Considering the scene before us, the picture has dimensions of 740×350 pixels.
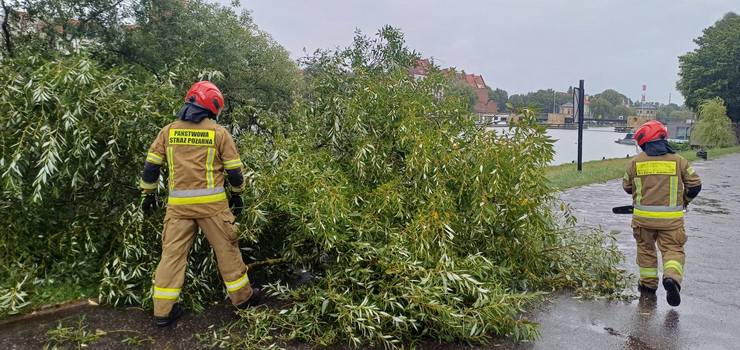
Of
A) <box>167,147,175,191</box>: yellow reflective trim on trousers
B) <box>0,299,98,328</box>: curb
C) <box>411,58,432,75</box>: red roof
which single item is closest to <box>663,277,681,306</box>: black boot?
<box>411,58,432,75</box>: red roof

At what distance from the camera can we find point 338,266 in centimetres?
385

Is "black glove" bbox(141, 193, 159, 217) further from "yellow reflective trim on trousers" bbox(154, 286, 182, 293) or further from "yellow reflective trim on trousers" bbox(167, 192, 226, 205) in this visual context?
"yellow reflective trim on trousers" bbox(154, 286, 182, 293)

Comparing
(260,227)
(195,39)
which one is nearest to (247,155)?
(260,227)

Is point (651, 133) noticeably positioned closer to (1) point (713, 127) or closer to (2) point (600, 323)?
(2) point (600, 323)

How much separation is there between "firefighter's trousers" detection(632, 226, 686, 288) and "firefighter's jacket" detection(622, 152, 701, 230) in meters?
0.08

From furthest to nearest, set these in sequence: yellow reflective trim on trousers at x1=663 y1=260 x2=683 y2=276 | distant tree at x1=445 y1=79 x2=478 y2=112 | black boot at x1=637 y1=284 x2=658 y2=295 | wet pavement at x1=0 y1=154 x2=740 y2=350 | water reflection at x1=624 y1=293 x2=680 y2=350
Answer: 1. distant tree at x1=445 y1=79 x2=478 y2=112
2. black boot at x1=637 y1=284 x2=658 y2=295
3. yellow reflective trim on trousers at x1=663 y1=260 x2=683 y2=276
4. water reflection at x1=624 y1=293 x2=680 y2=350
5. wet pavement at x1=0 y1=154 x2=740 y2=350

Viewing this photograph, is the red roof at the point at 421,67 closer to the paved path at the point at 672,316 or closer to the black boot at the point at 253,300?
the paved path at the point at 672,316

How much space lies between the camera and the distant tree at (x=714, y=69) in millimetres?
41906

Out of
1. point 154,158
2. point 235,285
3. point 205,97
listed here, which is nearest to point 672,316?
point 235,285

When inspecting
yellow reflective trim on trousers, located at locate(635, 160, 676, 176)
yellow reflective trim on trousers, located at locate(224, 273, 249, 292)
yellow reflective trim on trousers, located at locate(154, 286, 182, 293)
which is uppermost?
yellow reflective trim on trousers, located at locate(635, 160, 676, 176)

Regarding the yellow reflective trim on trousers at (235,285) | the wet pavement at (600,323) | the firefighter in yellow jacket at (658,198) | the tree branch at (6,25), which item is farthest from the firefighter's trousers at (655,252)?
the tree branch at (6,25)

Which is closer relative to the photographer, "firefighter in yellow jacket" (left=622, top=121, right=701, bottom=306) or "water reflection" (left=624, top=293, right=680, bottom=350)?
"water reflection" (left=624, top=293, right=680, bottom=350)

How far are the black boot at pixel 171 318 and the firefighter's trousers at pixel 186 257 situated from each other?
0.03 m

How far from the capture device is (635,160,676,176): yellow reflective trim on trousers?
4.57 metres
